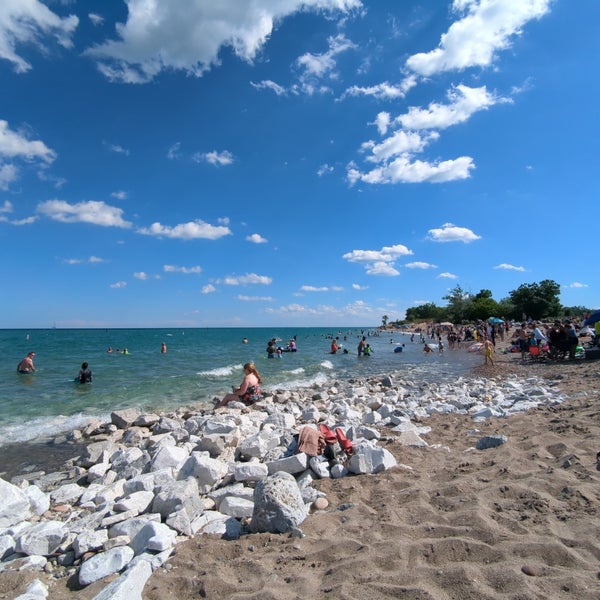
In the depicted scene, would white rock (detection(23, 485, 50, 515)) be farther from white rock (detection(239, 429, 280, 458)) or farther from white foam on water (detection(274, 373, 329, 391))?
white foam on water (detection(274, 373, 329, 391))

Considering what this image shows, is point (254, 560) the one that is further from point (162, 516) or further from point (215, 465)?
point (215, 465)

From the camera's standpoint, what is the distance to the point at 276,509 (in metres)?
3.69

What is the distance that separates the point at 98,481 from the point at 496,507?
5301 mm

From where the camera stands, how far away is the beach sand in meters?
2.59

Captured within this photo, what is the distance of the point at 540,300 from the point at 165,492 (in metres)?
67.9

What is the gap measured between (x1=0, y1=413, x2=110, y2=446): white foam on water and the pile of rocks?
1.07m

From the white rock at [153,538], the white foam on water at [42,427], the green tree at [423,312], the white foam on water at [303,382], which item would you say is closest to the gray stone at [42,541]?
the white rock at [153,538]

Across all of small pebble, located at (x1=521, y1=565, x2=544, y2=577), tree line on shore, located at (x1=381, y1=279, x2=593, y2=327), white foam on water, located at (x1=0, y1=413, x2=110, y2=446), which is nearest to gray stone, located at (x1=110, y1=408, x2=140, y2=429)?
white foam on water, located at (x1=0, y1=413, x2=110, y2=446)

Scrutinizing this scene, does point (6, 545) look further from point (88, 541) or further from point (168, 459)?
point (168, 459)

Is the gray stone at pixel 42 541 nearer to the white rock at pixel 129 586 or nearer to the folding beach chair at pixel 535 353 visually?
the white rock at pixel 129 586

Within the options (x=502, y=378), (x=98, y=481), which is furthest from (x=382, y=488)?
(x=502, y=378)

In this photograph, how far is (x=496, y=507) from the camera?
11.5 feet


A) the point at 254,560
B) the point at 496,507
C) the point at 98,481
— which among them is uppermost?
the point at 496,507

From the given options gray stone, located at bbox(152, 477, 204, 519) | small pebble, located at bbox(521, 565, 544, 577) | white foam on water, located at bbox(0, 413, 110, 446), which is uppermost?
small pebble, located at bbox(521, 565, 544, 577)
